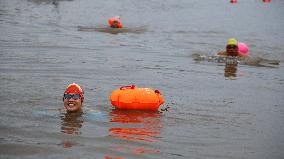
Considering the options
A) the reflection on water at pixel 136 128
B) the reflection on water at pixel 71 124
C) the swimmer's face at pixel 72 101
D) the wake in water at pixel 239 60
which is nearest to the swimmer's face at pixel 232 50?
the wake in water at pixel 239 60

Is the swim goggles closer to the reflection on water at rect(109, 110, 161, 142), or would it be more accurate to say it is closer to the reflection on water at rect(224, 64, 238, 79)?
the reflection on water at rect(109, 110, 161, 142)

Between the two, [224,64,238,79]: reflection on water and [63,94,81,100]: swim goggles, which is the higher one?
[224,64,238,79]: reflection on water

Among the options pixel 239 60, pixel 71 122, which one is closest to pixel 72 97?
pixel 71 122

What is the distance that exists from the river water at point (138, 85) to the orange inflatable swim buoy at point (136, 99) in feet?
0.59

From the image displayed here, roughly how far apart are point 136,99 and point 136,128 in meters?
0.95

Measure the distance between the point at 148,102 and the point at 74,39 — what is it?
12.3m

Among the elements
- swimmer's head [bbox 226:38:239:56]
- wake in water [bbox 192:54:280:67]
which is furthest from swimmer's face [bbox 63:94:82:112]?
wake in water [bbox 192:54:280:67]

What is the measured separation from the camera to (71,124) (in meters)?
9.12

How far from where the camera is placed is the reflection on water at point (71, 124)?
8.04 metres

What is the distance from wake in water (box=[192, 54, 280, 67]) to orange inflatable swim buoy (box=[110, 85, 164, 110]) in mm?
8080

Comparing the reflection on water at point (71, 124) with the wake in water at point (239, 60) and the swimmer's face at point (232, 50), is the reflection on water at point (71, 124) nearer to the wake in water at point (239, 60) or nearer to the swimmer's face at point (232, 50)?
the swimmer's face at point (232, 50)

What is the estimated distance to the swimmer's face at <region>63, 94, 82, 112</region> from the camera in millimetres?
9258

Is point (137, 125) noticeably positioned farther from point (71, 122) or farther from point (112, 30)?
point (112, 30)

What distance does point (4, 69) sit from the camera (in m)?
14.0
